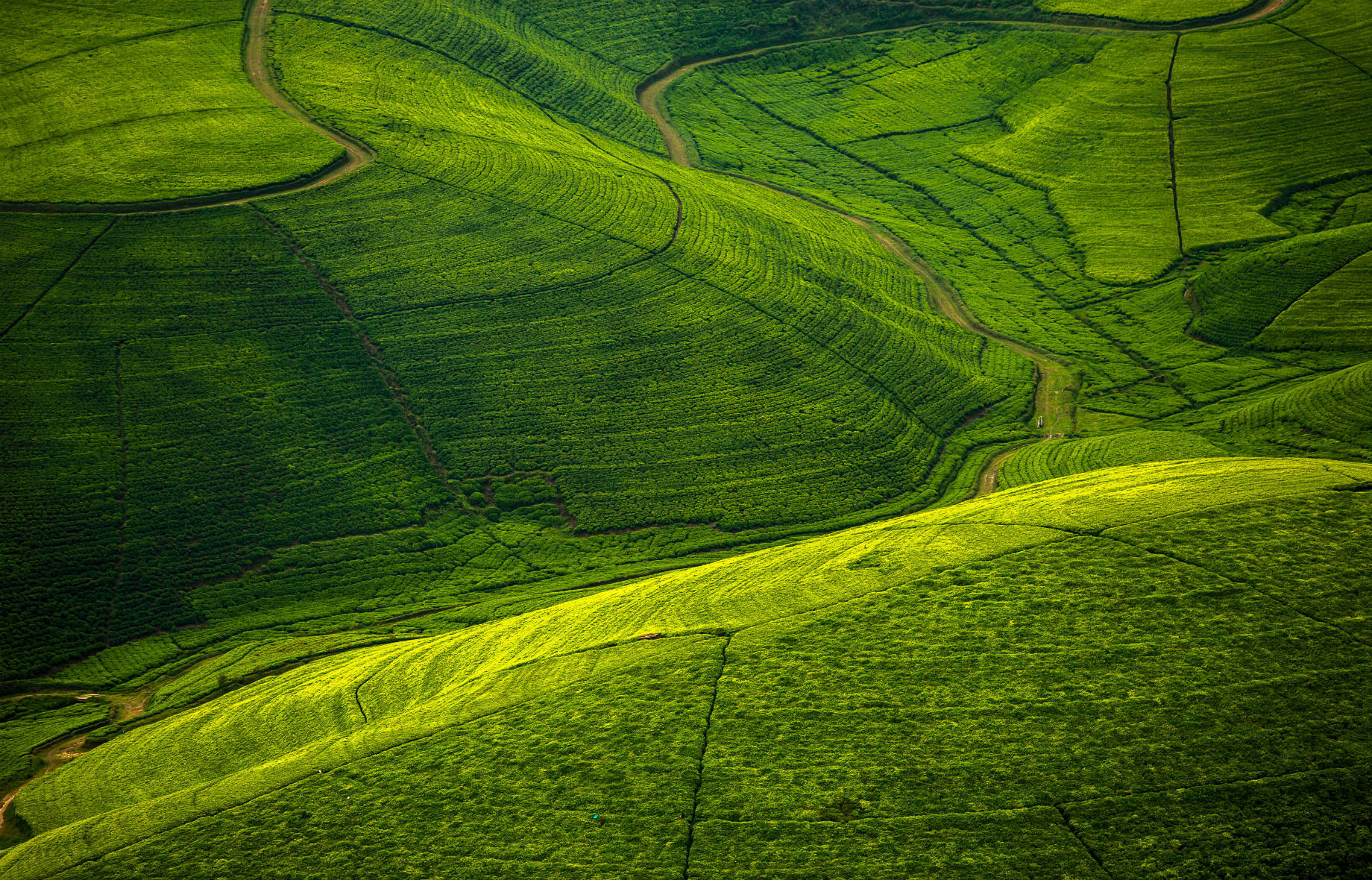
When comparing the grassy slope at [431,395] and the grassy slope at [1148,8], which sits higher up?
the grassy slope at [1148,8]

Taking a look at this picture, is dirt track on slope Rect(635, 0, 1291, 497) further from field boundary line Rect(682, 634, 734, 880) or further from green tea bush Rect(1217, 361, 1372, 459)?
field boundary line Rect(682, 634, 734, 880)

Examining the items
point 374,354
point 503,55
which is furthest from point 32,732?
point 503,55

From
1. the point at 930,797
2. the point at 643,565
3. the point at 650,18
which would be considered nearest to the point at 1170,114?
the point at 650,18

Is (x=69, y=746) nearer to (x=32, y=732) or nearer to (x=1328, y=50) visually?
(x=32, y=732)

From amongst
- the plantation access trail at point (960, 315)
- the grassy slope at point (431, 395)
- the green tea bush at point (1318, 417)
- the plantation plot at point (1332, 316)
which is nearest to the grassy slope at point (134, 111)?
the grassy slope at point (431, 395)

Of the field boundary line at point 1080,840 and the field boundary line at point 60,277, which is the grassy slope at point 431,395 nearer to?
the field boundary line at point 60,277

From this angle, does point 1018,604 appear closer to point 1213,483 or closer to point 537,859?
point 1213,483
